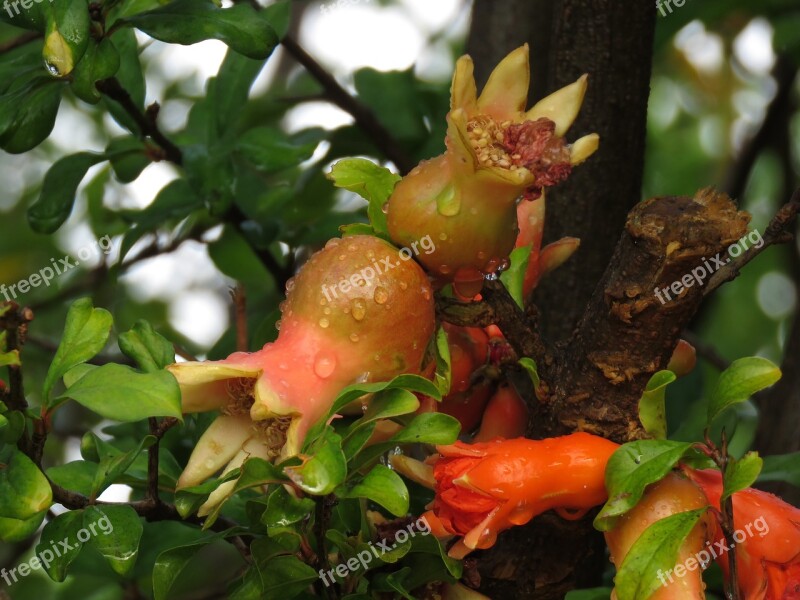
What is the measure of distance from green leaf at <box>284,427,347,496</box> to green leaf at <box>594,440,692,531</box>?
20cm

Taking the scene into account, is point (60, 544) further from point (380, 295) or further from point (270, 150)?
point (270, 150)

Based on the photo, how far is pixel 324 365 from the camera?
754mm

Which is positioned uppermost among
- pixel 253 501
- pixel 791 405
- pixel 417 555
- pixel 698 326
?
pixel 253 501

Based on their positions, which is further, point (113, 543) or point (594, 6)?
point (594, 6)

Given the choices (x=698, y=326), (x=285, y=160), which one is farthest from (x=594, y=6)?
(x=698, y=326)

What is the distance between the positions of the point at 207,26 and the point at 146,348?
304 mm

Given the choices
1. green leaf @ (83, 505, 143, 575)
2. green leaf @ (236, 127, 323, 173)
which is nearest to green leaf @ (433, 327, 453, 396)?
green leaf @ (83, 505, 143, 575)

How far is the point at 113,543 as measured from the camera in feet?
2.47

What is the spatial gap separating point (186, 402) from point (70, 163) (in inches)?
20.3

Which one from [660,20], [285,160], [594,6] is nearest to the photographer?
[594,6]

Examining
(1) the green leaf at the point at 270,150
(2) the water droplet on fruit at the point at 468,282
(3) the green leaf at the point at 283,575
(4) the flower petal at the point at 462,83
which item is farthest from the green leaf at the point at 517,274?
(1) the green leaf at the point at 270,150

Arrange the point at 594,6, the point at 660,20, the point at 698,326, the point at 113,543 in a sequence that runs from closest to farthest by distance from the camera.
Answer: the point at 113,543
the point at 594,6
the point at 660,20
the point at 698,326

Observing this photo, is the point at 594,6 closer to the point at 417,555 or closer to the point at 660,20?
the point at 660,20

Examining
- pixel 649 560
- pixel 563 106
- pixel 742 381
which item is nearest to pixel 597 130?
pixel 563 106
